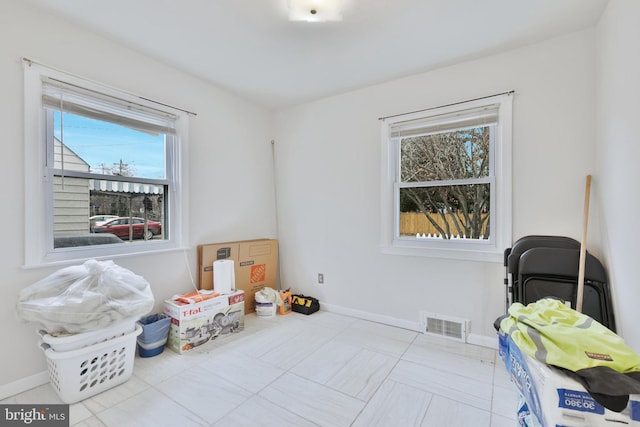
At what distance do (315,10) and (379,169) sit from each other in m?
1.55

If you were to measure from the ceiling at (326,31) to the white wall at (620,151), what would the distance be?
371 millimetres

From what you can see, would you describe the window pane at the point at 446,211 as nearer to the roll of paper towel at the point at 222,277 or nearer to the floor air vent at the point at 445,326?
the floor air vent at the point at 445,326

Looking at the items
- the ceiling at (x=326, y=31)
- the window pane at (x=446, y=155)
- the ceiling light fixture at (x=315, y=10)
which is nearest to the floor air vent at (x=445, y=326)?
the window pane at (x=446, y=155)

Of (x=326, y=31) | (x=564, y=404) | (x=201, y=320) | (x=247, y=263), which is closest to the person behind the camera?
(x=564, y=404)

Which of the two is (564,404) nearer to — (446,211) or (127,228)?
(446,211)

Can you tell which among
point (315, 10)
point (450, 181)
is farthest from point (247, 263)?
point (315, 10)

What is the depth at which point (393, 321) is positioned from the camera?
9.44 ft

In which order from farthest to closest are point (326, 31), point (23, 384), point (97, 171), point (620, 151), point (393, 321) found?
point (393, 321)
point (97, 171)
point (326, 31)
point (23, 384)
point (620, 151)

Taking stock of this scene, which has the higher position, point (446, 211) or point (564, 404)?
point (446, 211)

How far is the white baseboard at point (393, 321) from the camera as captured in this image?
2.42 m

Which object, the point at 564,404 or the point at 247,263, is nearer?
the point at 564,404

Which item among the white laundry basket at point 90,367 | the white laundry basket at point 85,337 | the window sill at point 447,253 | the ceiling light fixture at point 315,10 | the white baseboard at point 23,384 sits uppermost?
the ceiling light fixture at point 315,10

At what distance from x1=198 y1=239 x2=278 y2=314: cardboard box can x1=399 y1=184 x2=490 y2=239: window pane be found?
63.5 inches

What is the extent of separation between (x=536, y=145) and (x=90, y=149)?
353cm
